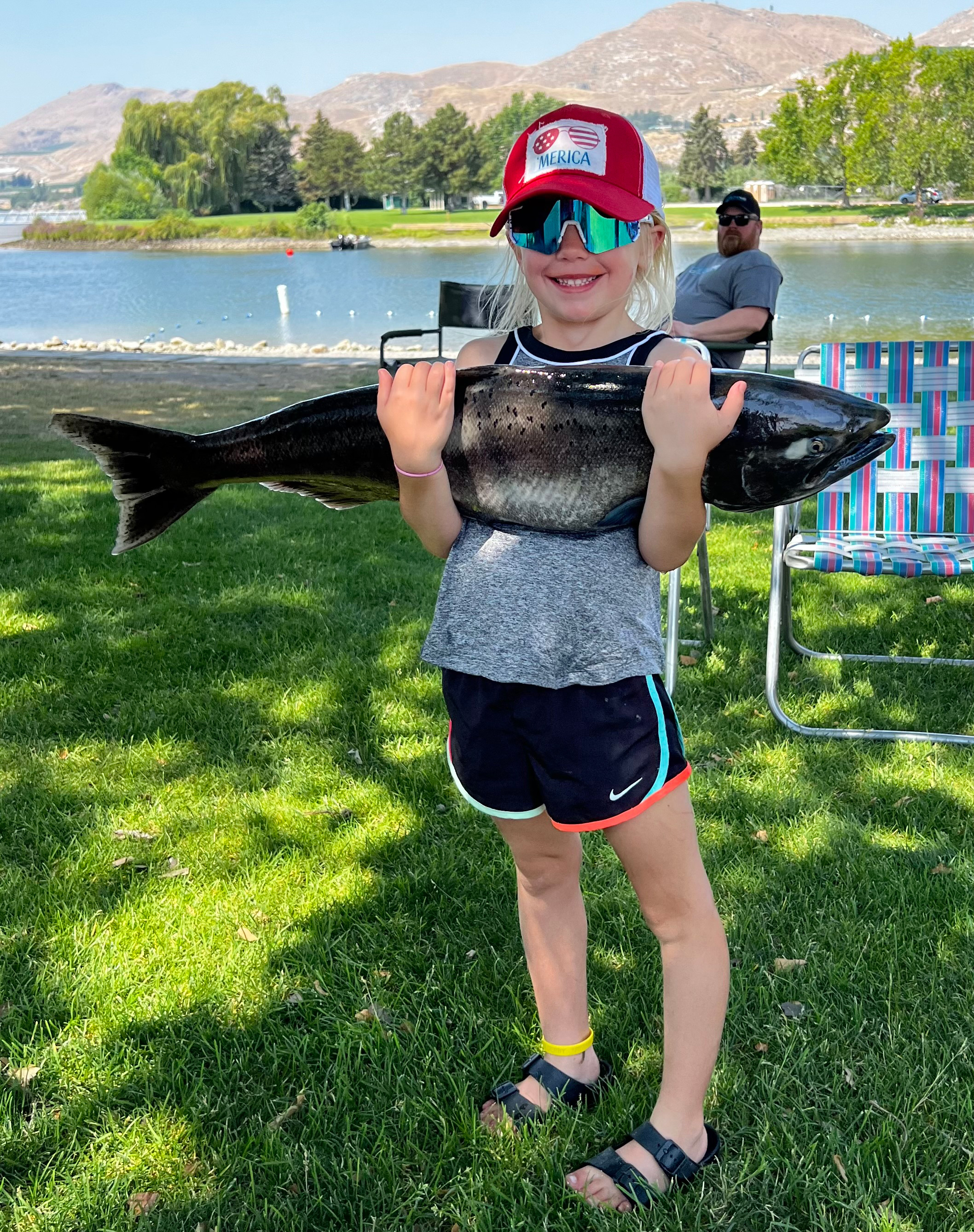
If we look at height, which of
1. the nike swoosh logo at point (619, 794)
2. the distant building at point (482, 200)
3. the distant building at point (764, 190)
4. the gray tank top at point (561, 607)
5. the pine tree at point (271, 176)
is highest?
the pine tree at point (271, 176)

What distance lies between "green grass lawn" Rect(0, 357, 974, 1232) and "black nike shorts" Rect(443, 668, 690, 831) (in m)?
0.82

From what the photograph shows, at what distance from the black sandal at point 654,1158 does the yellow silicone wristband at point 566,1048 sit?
0.23 meters

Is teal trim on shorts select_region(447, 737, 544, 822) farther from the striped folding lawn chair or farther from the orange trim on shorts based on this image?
the striped folding lawn chair

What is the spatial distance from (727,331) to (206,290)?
44966mm

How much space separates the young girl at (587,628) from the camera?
195 cm

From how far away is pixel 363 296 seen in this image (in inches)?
1510

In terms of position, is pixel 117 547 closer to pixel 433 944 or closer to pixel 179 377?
pixel 433 944

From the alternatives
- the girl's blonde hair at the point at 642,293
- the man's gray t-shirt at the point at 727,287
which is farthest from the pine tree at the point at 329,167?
the girl's blonde hair at the point at 642,293

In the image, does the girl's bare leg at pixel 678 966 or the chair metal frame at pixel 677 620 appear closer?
the girl's bare leg at pixel 678 966

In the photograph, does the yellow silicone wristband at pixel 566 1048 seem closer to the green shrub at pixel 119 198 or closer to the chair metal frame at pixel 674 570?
the chair metal frame at pixel 674 570

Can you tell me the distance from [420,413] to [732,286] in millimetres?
5038

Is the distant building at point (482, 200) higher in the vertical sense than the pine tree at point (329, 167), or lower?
→ lower

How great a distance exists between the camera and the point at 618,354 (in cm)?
202

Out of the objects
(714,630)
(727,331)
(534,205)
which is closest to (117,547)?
(534,205)
